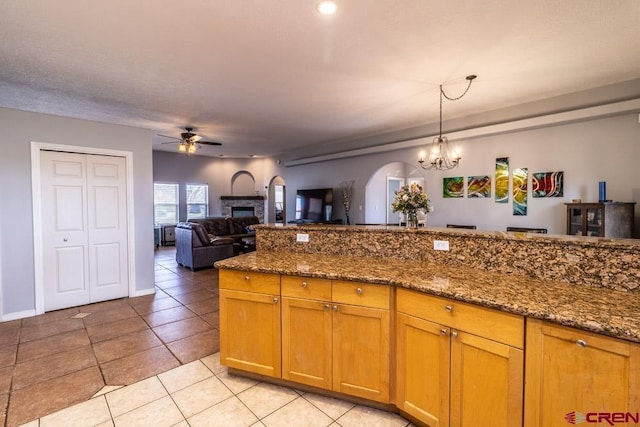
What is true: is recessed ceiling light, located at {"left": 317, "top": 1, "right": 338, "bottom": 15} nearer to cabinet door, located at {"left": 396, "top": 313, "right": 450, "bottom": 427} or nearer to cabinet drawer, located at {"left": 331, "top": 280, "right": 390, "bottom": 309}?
cabinet drawer, located at {"left": 331, "top": 280, "right": 390, "bottom": 309}

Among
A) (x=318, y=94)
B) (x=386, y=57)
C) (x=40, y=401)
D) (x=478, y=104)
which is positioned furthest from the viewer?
(x=478, y=104)

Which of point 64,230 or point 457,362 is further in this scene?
point 64,230

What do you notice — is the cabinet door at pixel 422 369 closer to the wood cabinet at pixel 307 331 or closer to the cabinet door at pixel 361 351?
the cabinet door at pixel 361 351

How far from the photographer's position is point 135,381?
2.34 metres

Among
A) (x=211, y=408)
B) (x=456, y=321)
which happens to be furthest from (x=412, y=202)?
(x=211, y=408)

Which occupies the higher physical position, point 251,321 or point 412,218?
point 412,218

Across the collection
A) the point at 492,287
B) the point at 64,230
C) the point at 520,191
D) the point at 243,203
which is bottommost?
the point at 492,287

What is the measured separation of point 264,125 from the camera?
5434 millimetres

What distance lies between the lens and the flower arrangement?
8.36 ft

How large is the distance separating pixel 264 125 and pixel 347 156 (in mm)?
2397

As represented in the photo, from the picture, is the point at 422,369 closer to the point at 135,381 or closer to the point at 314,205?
the point at 135,381

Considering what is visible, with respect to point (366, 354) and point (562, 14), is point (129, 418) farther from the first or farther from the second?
point (562, 14)

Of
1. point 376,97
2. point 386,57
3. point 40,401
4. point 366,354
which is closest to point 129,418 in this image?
point 40,401

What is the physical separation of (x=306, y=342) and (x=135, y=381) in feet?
4.80
